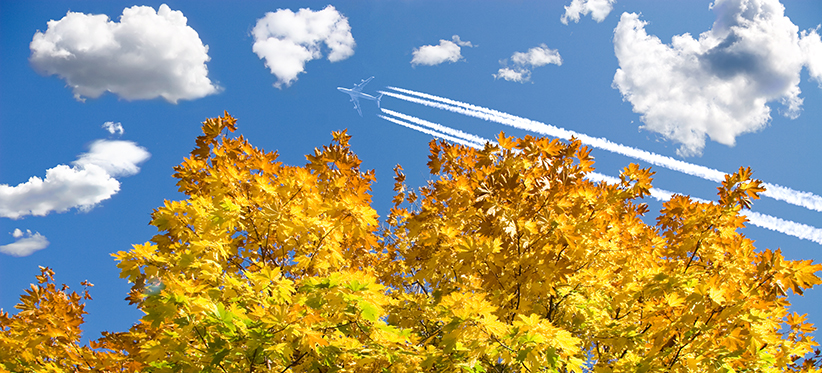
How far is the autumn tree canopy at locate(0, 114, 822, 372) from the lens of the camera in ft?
14.1

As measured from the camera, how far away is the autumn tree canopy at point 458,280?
4.31 m

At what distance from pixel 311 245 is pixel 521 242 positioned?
2.86 metres

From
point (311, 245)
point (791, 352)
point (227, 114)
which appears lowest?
point (791, 352)

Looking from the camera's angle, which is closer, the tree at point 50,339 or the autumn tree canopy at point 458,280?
the autumn tree canopy at point 458,280

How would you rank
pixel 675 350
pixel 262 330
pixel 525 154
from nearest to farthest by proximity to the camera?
pixel 262 330 → pixel 675 350 → pixel 525 154

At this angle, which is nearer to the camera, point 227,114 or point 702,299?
point 702,299

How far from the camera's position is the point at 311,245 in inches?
237

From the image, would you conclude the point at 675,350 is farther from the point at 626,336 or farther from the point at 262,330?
the point at 262,330

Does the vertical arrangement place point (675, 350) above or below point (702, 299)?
below

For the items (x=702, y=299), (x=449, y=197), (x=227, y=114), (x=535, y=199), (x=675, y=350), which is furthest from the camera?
(x=227, y=114)

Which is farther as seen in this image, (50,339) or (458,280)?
(50,339)

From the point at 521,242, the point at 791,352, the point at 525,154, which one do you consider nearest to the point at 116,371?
the point at 521,242

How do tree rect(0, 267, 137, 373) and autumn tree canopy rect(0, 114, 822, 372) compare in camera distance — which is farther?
tree rect(0, 267, 137, 373)

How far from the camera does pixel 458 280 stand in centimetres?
671
